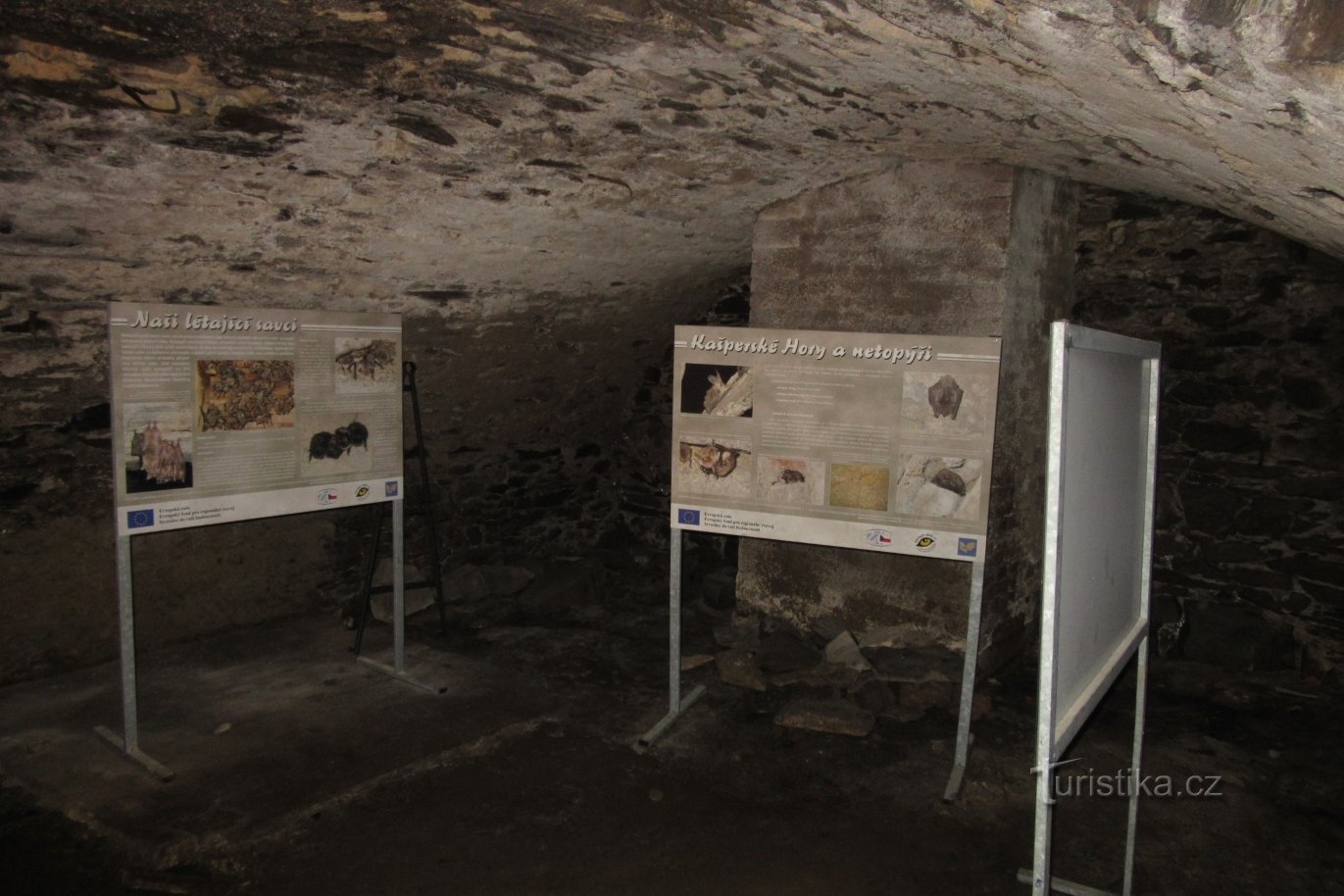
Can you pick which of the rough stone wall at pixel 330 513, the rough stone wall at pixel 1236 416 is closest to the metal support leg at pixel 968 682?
the rough stone wall at pixel 1236 416

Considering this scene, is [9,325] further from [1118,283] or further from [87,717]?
[1118,283]

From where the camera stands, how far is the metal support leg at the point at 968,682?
3387 mm

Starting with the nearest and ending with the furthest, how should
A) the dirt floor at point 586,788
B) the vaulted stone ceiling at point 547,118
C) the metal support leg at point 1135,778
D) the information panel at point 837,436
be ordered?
the vaulted stone ceiling at point 547,118 → the metal support leg at point 1135,778 → the dirt floor at point 586,788 → the information panel at point 837,436

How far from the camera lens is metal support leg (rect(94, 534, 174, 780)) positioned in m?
3.41

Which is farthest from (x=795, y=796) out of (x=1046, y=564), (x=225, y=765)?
(x=225, y=765)

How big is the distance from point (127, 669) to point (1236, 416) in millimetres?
5305

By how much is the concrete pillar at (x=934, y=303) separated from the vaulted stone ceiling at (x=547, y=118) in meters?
0.22

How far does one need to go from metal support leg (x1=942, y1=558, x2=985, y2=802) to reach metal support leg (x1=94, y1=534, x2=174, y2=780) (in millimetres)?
2982

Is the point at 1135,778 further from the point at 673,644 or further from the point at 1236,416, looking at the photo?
the point at 1236,416

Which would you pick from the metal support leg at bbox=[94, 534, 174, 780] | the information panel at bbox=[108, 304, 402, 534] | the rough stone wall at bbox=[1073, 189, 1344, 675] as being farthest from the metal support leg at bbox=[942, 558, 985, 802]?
the metal support leg at bbox=[94, 534, 174, 780]

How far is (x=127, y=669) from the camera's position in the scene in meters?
3.48

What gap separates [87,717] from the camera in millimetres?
3934

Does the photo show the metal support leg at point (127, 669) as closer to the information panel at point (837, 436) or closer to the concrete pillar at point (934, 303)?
the information panel at point (837, 436)

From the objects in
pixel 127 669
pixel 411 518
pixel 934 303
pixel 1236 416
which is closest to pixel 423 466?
pixel 411 518
